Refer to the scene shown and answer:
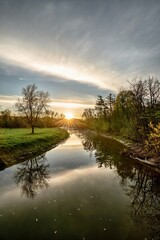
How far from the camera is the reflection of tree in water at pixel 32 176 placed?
17.2m

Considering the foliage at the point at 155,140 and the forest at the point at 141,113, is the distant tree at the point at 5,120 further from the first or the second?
the foliage at the point at 155,140

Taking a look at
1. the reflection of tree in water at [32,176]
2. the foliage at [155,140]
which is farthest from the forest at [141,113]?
the reflection of tree in water at [32,176]

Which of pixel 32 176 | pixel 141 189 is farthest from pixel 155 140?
pixel 32 176

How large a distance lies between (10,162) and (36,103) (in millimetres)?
33944

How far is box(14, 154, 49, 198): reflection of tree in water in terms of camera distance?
17.2 meters

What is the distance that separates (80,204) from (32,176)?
980cm

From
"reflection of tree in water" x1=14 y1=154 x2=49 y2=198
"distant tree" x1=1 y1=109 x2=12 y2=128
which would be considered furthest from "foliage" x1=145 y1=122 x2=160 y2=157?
"distant tree" x1=1 y1=109 x2=12 y2=128

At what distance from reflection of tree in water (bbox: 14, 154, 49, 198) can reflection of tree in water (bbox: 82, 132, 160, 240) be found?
8133 millimetres

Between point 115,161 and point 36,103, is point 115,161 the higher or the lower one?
the lower one

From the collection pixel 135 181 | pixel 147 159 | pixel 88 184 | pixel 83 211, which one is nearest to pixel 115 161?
pixel 147 159

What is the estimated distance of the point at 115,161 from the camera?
92.3 ft

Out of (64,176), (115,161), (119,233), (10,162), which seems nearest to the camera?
(119,233)

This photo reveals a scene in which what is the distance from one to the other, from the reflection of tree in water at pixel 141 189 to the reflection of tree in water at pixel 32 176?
813 centimetres

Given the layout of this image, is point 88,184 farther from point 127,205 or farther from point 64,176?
point 127,205
